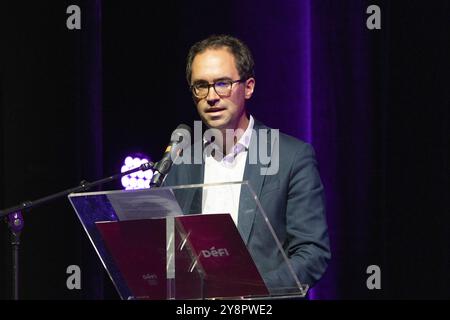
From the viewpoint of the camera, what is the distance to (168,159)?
8.75 ft

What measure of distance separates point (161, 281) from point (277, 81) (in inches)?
85.4

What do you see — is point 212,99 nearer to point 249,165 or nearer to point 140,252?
point 249,165

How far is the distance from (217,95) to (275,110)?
4.34 feet

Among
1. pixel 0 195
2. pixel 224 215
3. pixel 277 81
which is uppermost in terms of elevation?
pixel 277 81

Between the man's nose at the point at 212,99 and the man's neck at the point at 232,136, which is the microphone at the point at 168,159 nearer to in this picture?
the man's nose at the point at 212,99

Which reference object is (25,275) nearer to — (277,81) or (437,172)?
(277,81)

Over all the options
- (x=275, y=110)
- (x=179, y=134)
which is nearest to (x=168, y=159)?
(x=179, y=134)

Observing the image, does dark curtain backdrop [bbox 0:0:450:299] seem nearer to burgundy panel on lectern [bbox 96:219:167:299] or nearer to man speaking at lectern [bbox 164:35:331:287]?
man speaking at lectern [bbox 164:35:331:287]

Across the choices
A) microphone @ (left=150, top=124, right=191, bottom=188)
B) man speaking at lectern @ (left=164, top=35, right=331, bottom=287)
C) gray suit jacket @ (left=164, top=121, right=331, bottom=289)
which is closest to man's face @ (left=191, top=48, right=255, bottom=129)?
man speaking at lectern @ (left=164, top=35, right=331, bottom=287)

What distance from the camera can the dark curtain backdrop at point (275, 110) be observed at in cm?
383

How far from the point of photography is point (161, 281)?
8.24ft

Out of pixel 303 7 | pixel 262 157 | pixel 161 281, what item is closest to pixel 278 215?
pixel 262 157

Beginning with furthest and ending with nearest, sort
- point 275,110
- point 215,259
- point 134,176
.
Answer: point 134,176
point 275,110
point 215,259

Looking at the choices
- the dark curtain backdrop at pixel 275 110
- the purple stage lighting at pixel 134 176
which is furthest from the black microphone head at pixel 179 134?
the purple stage lighting at pixel 134 176
